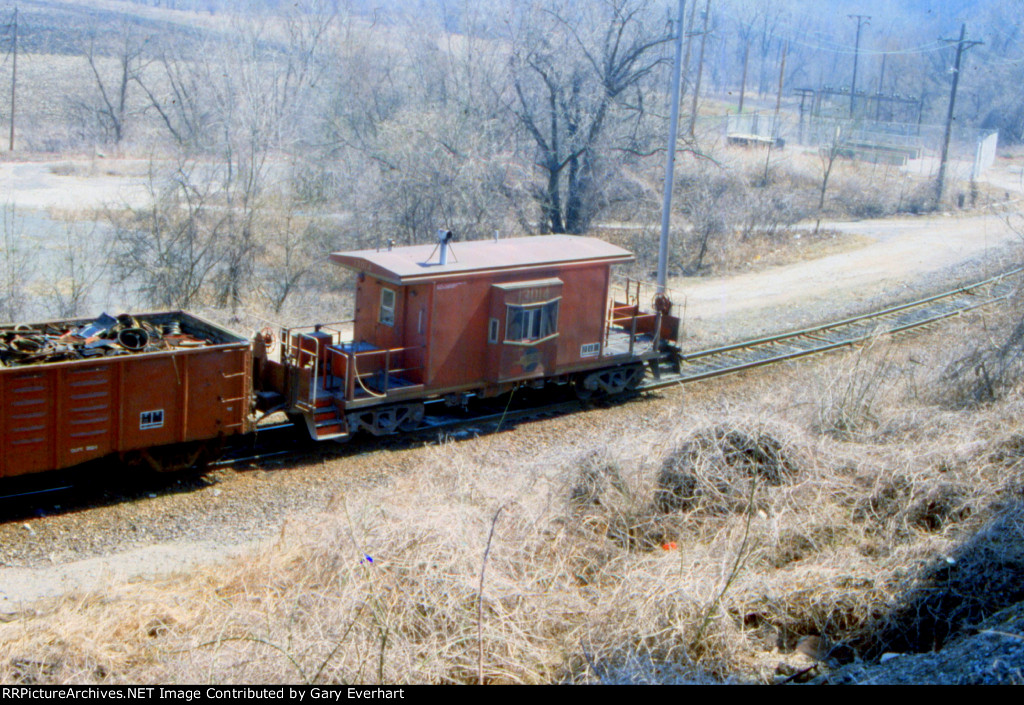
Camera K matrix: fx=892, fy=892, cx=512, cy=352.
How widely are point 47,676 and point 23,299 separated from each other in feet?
53.9

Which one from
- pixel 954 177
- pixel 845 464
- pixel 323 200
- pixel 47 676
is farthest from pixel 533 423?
pixel 954 177

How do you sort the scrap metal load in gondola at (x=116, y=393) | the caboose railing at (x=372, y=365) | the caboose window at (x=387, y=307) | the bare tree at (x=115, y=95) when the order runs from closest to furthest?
1. the scrap metal load in gondola at (x=116, y=393)
2. the caboose railing at (x=372, y=365)
3. the caboose window at (x=387, y=307)
4. the bare tree at (x=115, y=95)

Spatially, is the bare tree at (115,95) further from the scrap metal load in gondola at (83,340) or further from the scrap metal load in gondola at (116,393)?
the scrap metal load in gondola at (116,393)

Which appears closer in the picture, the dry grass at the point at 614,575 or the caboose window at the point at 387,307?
the dry grass at the point at 614,575

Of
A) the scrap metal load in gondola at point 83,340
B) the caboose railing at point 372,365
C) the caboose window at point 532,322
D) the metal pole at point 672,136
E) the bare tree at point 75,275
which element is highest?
the metal pole at point 672,136

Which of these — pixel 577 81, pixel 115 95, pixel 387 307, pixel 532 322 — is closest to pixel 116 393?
pixel 387 307

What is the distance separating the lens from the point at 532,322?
13.9 metres

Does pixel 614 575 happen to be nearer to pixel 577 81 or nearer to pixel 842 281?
pixel 842 281

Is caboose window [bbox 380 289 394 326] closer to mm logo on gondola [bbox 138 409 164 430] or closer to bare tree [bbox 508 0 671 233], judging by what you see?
mm logo on gondola [bbox 138 409 164 430]

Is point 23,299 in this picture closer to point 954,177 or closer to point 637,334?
point 637,334

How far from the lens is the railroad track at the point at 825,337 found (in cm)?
1711

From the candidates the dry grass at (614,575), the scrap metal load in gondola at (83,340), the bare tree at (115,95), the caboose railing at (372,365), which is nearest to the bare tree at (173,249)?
the scrap metal load in gondola at (83,340)

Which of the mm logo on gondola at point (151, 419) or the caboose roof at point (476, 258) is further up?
the caboose roof at point (476, 258)

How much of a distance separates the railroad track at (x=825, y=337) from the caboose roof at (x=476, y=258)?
2984 mm
